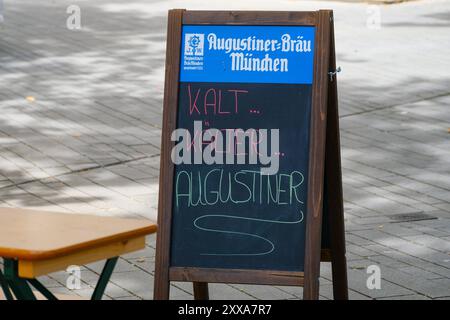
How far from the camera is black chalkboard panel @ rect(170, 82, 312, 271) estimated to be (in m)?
5.15

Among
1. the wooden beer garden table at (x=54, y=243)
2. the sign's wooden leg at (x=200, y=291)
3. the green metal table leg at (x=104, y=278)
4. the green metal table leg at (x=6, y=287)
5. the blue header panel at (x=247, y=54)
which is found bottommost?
the sign's wooden leg at (x=200, y=291)

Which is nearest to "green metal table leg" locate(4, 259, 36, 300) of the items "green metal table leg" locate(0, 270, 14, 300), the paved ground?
"green metal table leg" locate(0, 270, 14, 300)

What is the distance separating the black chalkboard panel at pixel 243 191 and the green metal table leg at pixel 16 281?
113 centimetres

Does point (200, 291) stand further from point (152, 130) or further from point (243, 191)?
point (152, 130)

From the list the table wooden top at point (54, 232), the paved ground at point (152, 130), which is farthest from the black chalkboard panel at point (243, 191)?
the paved ground at point (152, 130)

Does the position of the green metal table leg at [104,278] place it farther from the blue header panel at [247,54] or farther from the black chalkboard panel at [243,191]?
the blue header panel at [247,54]

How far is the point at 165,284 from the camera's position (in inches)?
204

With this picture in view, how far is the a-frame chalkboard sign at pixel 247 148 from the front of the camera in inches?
202

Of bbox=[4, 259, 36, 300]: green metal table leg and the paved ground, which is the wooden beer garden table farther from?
the paved ground

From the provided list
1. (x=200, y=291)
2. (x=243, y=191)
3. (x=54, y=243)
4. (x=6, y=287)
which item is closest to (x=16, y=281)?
(x=54, y=243)

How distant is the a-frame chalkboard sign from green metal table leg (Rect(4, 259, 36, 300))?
3.46ft

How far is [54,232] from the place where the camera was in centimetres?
429
